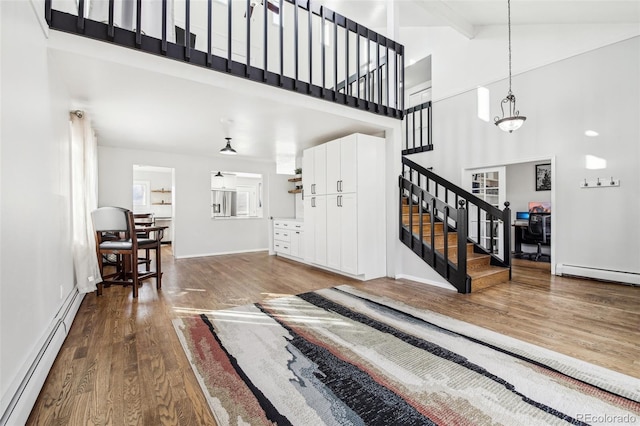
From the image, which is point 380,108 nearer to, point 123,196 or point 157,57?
point 157,57

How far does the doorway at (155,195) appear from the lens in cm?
893

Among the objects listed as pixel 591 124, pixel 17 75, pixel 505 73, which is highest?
pixel 505 73

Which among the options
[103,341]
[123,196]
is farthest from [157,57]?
[123,196]

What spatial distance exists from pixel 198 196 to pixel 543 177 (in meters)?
7.73

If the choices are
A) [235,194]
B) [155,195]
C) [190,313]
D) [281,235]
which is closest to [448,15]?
[281,235]

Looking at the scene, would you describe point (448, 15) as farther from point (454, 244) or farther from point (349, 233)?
point (349, 233)

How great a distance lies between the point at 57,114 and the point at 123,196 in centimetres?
345

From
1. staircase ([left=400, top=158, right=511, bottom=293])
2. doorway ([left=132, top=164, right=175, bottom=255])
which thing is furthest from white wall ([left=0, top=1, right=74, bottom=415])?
doorway ([left=132, top=164, right=175, bottom=255])

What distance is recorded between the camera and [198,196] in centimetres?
644

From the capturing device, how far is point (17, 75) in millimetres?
1562

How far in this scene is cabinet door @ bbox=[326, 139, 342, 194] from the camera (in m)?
4.31

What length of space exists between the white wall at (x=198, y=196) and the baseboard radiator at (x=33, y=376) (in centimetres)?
383

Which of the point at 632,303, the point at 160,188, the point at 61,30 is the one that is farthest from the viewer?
the point at 160,188

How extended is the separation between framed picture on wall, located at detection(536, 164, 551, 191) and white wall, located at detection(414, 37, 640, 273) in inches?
97.4
